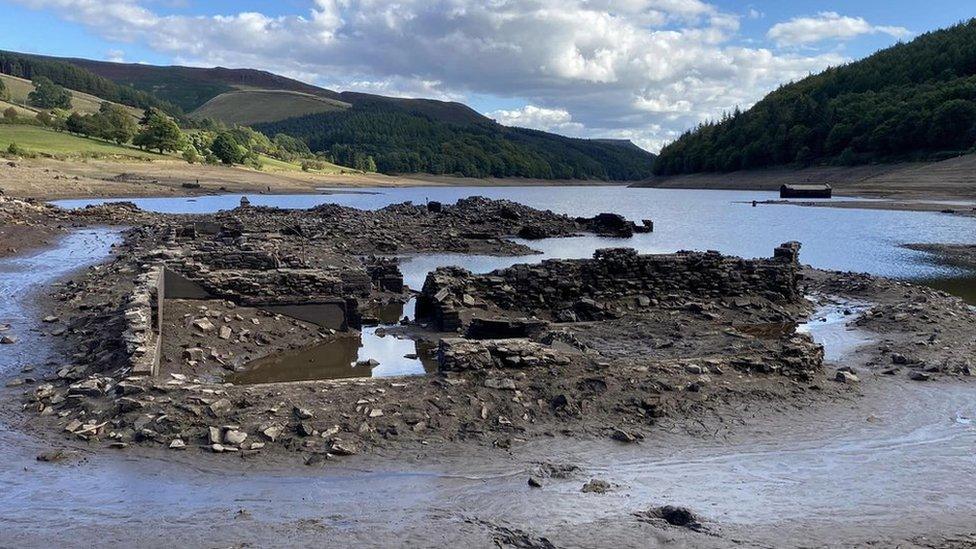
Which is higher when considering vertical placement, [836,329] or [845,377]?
[845,377]

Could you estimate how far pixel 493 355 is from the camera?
31.4 feet

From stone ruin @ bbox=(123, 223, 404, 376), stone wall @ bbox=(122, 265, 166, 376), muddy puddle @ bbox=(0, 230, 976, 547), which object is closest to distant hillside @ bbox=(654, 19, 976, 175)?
stone ruin @ bbox=(123, 223, 404, 376)

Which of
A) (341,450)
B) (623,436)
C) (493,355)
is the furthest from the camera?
(493,355)

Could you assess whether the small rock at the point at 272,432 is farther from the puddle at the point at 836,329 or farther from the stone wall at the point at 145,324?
the puddle at the point at 836,329

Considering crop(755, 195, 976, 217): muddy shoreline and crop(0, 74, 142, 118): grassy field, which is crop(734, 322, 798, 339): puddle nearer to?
crop(755, 195, 976, 217): muddy shoreline

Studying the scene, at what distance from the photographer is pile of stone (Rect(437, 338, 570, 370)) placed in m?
9.38

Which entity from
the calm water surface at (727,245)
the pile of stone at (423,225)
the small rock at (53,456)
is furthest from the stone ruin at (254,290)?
the pile of stone at (423,225)

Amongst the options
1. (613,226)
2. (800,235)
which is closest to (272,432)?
(613,226)

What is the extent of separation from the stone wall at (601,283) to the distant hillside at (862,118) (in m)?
72.5

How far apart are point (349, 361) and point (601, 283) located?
6.81m

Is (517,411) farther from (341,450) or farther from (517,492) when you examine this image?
(341,450)

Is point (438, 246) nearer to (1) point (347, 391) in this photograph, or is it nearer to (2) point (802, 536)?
(1) point (347, 391)

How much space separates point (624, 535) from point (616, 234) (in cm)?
3812

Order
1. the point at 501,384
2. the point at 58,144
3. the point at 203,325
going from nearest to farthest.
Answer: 1. the point at 501,384
2. the point at 203,325
3. the point at 58,144
